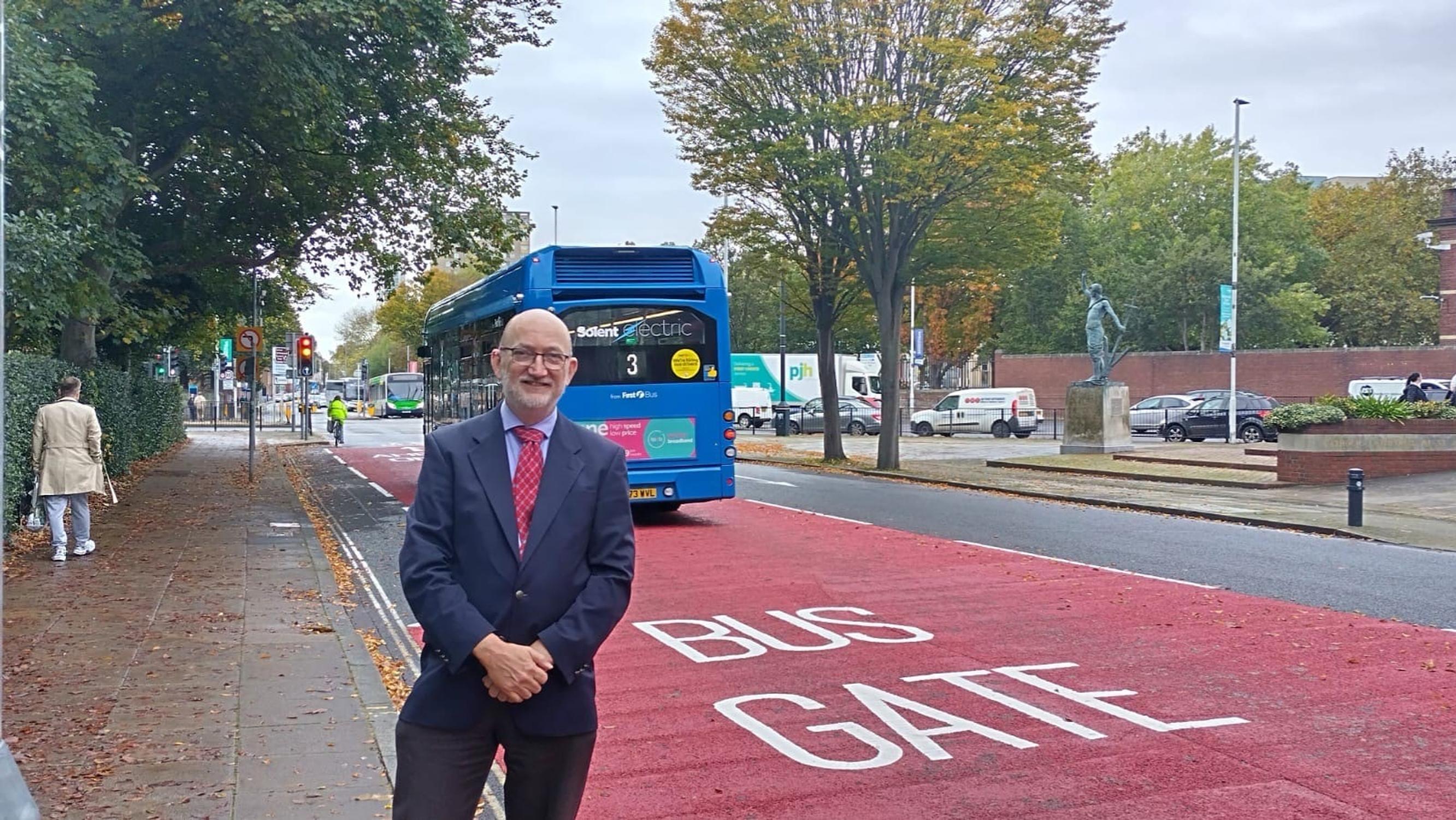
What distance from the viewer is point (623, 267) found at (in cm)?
1562

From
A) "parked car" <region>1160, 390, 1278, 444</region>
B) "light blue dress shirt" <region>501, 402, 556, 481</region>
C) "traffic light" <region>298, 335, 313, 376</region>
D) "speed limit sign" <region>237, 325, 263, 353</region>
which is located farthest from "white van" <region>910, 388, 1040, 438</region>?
"light blue dress shirt" <region>501, 402, 556, 481</region>

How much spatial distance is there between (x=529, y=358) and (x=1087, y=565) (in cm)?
1044

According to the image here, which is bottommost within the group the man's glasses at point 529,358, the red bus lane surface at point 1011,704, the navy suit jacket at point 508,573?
the red bus lane surface at point 1011,704

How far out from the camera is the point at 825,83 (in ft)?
86.9

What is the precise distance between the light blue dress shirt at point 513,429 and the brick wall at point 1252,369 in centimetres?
4782

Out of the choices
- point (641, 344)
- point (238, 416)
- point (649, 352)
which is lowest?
point (238, 416)

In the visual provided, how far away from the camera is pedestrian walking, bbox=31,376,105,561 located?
1266 centimetres

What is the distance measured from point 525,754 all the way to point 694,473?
41.9 feet

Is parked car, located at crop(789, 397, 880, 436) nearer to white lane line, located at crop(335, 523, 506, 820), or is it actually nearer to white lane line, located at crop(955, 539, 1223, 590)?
white lane line, located at crop(955, 539, 1223, 590)

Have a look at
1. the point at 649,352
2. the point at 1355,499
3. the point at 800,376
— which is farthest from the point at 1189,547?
the point at 800,376

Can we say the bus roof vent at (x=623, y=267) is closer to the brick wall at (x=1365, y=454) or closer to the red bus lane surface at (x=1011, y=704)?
the red bus lane surface at (x=1011, y=704)

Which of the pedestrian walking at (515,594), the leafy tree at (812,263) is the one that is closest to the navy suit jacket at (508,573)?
the pedestrian walking at (515,594)

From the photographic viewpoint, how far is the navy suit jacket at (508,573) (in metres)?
3.24

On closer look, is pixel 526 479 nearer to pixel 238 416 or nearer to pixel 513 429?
pixel 513 429
